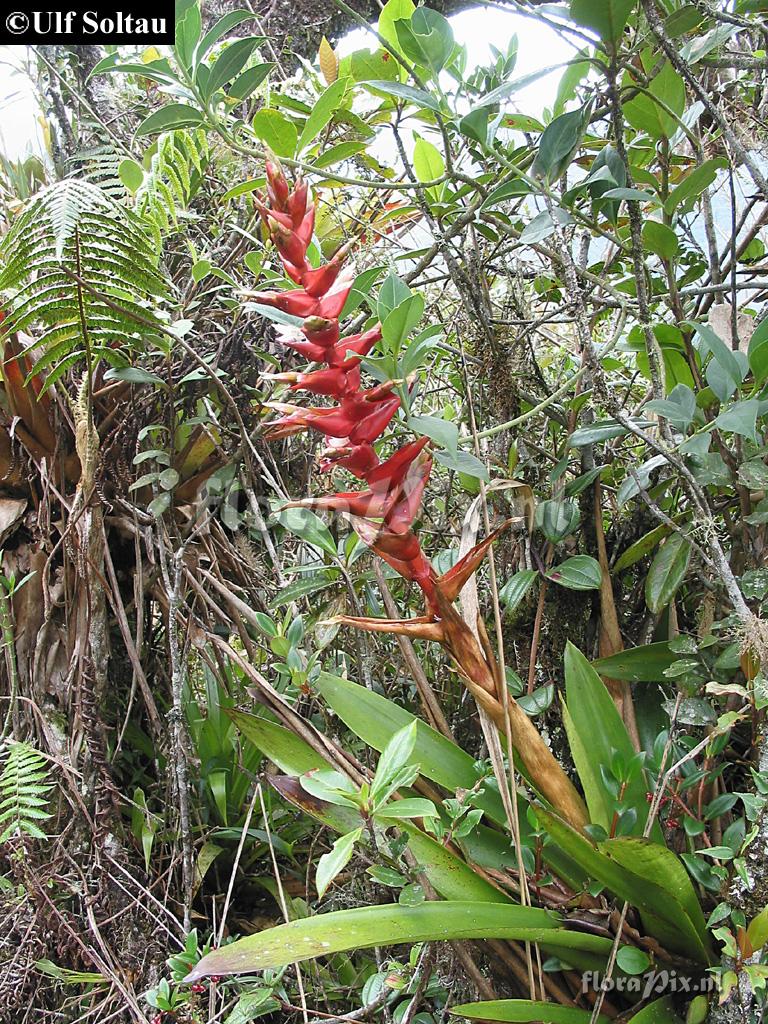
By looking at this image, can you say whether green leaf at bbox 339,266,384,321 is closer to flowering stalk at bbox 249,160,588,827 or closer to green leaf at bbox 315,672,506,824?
flowering stalk at bbox 249,160,588,827

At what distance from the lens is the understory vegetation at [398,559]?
0.60m

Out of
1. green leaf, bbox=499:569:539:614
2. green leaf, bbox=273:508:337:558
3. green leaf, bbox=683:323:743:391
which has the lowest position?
green leaf, bbox=499:569:539:614

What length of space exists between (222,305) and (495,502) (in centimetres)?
52

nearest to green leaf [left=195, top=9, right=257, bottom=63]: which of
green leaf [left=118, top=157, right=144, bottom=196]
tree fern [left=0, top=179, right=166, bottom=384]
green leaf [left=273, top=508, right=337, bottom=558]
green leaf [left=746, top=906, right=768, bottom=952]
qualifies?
tree fern [left=0, top=179, right=166, bottom=384]

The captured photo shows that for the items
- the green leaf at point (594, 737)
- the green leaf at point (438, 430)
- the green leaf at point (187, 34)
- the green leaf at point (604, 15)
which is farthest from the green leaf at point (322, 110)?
the green leaf at point (594, 737)

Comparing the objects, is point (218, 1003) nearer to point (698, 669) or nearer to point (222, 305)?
point (698, 669)

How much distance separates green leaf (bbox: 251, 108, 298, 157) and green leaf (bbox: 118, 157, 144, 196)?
0.32 metres

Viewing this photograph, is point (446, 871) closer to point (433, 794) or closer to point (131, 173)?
point (433, 794)

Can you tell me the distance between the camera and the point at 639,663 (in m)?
0.76

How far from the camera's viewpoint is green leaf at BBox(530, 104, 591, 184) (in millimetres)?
667

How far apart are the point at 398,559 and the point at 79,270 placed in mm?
514

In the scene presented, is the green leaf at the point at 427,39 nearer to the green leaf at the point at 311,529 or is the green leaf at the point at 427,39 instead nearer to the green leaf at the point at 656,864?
the green leaf at the point at 311,529

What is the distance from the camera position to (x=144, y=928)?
0.86m

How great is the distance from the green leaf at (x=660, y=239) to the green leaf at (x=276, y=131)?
1.18ft
